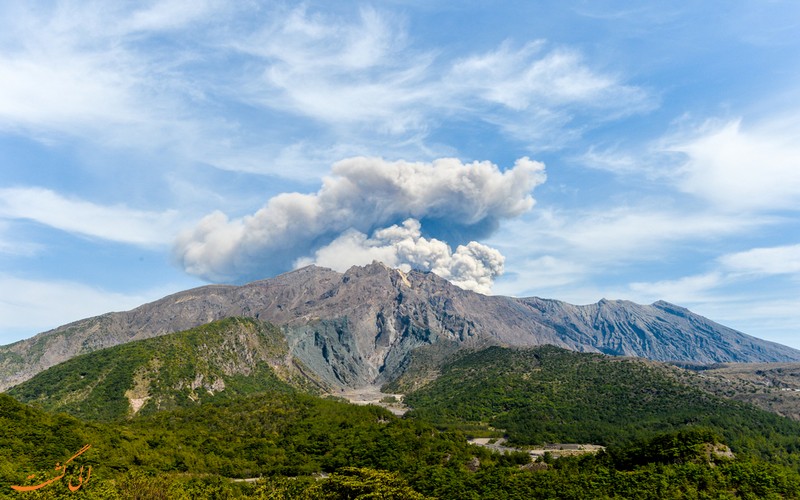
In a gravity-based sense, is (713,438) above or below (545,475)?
A: above

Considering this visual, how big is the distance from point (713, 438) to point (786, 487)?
52.4 feet

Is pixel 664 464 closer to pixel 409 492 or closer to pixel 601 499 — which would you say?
pixel 601 499

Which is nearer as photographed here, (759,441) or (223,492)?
(223,492)

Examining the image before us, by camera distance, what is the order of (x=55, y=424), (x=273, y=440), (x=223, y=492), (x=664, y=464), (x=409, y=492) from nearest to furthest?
(x=409, y=492), (x=223, y=492), (x=664, y=464), (x=55, y=424), (x=273, y=440)

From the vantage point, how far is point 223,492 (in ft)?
276

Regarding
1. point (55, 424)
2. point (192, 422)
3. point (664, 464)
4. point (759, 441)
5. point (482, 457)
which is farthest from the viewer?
point (759, 441)

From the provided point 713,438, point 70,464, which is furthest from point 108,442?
point 713,438

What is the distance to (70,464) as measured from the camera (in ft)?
300

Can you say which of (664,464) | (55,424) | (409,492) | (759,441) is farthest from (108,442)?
(759,441)

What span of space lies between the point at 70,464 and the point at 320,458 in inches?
2267

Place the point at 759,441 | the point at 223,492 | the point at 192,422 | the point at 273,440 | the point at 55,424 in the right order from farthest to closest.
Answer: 1. the point at 759,441
2. the point at 192,422
3. the point at 273,440
4. the point at 55,424
5. the point at 223,492

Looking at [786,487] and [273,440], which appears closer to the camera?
[786,487]

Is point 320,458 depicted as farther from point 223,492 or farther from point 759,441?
point 759,441

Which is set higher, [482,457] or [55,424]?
[55,424]
